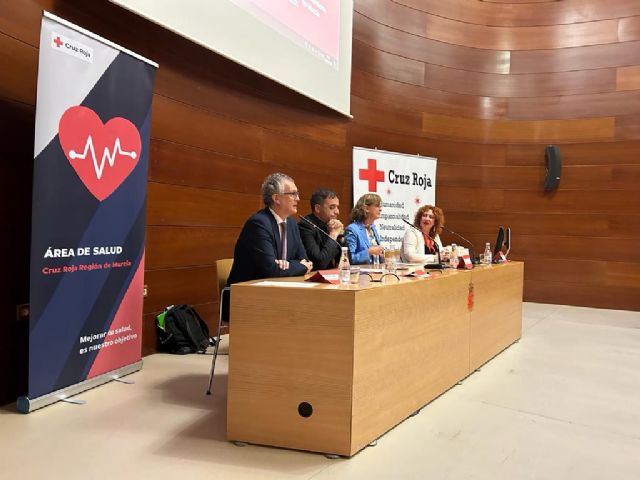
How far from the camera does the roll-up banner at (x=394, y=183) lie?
577cm

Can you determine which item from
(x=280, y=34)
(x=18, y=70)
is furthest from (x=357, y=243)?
(x=18, y=70)

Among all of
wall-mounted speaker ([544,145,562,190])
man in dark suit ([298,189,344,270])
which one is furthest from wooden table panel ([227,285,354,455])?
wall-mounted speaker ([544,145,562,190])

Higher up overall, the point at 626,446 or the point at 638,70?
the point at 638,70

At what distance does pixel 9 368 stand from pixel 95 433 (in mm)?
684

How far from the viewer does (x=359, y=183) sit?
5.75 m

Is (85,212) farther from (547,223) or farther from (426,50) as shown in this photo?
(547,223)

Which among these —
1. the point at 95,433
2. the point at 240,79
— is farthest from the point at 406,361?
the point at 240,79

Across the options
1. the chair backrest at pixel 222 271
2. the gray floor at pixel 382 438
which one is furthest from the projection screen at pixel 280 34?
the gray floor at pixel 382 438

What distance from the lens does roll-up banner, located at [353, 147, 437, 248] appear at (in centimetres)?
577

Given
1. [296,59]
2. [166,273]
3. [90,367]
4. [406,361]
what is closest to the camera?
[406,361]

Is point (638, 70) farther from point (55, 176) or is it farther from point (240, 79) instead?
point (55, 176)

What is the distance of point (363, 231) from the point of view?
3977 millimetres

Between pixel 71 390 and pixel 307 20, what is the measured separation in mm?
3385

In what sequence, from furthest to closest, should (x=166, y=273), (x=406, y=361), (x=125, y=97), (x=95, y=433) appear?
1. (x=166, y=273)
2. (x=125, y=97)
3. (x=406, y=361)
4. (x=95, y=433)
